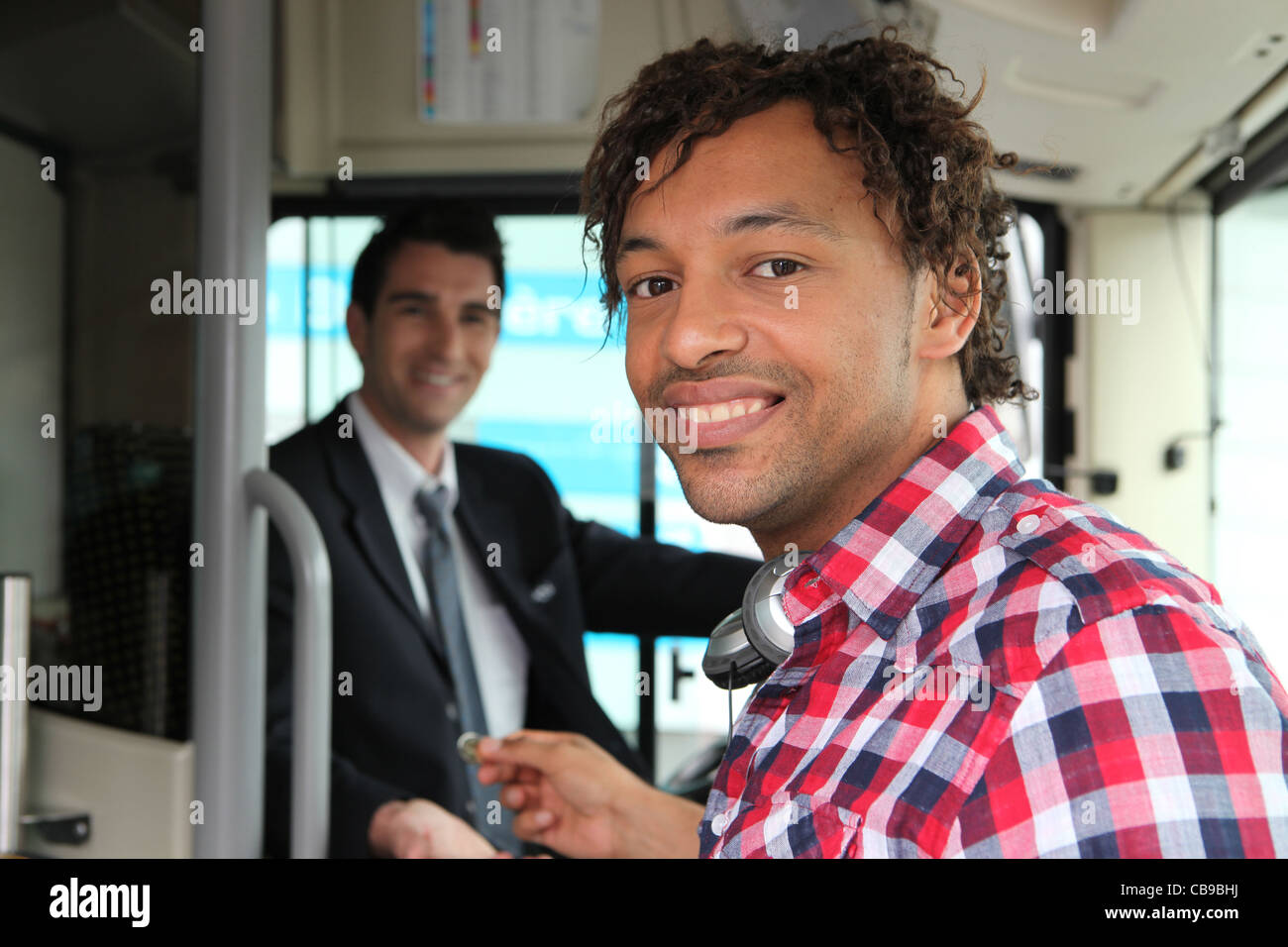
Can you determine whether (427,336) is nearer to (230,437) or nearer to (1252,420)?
(230,437)

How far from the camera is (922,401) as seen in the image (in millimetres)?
1067

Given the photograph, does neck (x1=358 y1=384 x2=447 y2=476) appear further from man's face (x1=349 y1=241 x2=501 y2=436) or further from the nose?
the nose

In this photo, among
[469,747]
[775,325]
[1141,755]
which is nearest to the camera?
[1141,755]

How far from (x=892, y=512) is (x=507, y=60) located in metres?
1.45

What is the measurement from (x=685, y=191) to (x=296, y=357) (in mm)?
1228

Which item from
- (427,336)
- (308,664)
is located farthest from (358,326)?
(308,664)

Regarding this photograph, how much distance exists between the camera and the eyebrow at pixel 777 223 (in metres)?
1.03

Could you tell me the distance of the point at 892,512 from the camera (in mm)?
927

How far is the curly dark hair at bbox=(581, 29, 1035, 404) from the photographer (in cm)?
108

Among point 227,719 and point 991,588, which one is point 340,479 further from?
point 991,588
